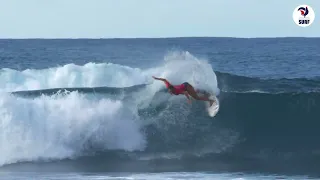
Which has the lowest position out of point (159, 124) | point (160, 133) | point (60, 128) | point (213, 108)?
point (60, 128)

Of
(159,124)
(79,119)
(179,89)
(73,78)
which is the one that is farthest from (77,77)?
(179,89)

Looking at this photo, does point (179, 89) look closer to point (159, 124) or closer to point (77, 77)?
point (159, 124)

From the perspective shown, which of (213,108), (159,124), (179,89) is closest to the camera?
(179,89)

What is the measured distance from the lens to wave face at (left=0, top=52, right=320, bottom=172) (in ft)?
60.6

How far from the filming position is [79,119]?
63.1 ft

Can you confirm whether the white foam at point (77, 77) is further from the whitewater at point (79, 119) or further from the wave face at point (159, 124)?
the wave face at point (159, 124)

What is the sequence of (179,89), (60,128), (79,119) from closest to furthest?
(179,89)
(60,128)
(79,119)

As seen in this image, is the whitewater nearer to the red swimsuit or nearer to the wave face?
the wave face

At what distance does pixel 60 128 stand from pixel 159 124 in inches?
101

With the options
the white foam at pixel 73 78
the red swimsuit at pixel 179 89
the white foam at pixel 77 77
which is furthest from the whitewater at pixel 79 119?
the white foam at pixel 73 78

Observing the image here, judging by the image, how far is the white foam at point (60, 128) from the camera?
18266 mm

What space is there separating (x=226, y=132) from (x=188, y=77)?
2061 mm

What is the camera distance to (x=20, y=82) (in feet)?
82.7

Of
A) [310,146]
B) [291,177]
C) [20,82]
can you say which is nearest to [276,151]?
[310,146]
